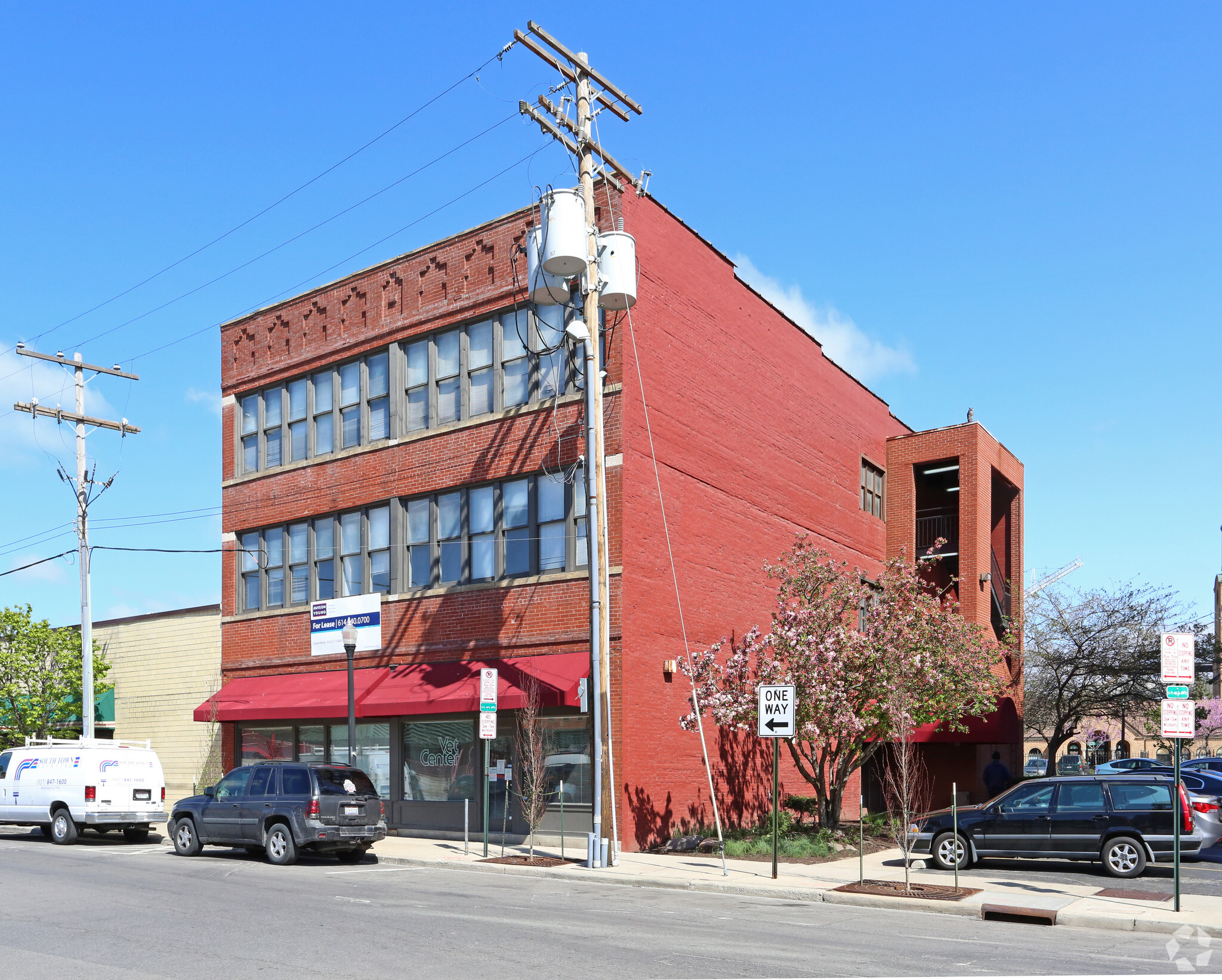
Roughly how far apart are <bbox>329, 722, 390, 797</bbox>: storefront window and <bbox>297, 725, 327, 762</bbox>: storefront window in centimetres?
125

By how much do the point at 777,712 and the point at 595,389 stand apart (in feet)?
21.3

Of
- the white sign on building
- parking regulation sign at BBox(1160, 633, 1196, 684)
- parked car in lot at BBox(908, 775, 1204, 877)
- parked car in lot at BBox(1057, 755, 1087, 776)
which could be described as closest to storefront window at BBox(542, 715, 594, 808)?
the white sign on building

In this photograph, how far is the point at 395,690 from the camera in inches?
993

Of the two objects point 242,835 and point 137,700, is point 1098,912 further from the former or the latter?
point 137,700

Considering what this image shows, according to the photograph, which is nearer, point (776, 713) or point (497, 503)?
point (776, 713)

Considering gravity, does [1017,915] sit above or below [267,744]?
below

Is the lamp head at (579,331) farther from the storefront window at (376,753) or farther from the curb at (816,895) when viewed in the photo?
the storefront window at (376,753)

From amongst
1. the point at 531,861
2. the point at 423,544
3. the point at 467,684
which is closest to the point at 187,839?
the point at 467,684

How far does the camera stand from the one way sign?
17.6 meters

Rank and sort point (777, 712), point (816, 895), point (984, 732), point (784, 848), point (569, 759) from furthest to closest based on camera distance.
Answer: point (984, 732)
point (569, 759)
point (784, 848)
point (777, 712)
point (816, 895)

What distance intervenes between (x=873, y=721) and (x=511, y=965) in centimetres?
1362

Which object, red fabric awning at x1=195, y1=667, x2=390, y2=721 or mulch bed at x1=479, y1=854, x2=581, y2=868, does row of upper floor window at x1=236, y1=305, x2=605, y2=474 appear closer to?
red fabric awning at x1=195, y1=667, x2=390, y2=721

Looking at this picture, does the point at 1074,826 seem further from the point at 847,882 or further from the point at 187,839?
the point at 187,839

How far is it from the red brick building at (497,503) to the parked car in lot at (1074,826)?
6069mm
